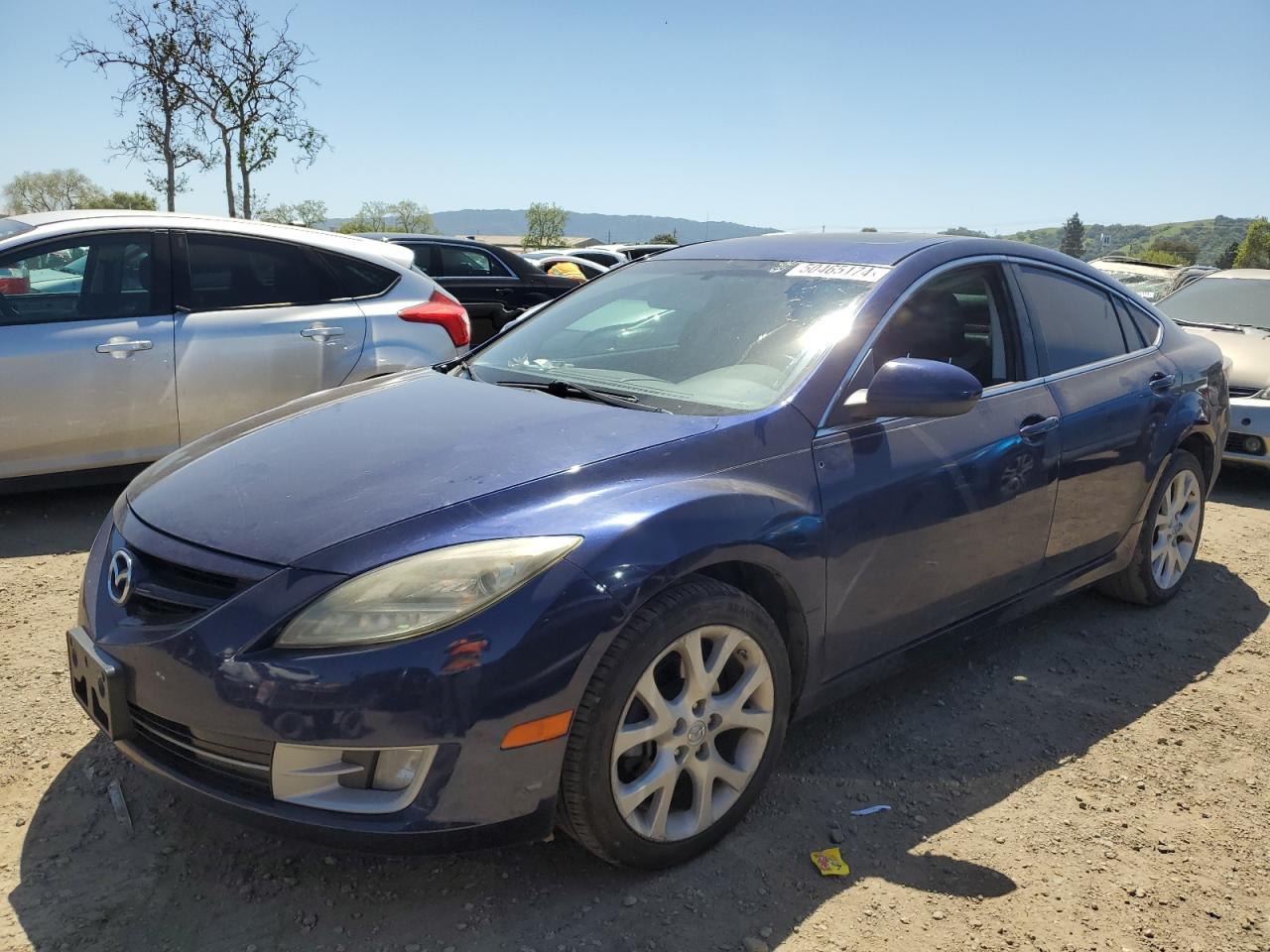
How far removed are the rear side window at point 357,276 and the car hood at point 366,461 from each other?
2.73 metres

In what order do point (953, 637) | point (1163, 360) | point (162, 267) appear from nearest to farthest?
point (953, 637) → point (1163, 360) → point (162, 267)

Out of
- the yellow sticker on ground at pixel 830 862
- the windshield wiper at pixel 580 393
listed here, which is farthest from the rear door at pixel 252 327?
the yellow sticker on ground at pixel 830 862

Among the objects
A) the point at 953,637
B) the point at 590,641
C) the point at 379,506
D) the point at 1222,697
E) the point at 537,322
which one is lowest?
the point at 1222,697

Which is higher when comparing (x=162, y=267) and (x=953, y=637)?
(x=162, y=267)

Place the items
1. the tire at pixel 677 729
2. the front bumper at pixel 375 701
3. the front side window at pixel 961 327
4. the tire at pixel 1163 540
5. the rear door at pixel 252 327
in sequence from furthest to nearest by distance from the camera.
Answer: the rear door at pixel 252 327
the tire at pixel 1163 540
the front side window at pixel 961 327
the tire at pixel 677 729
the front bumper at pixel 375 701

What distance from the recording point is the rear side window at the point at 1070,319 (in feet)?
12.1

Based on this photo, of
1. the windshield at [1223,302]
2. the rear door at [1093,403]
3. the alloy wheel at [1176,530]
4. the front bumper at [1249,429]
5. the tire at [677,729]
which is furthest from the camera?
the windshield at [1223,302]

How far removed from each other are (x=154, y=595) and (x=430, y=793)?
2.68 feet

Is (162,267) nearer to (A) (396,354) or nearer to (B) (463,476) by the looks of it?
(A) (396,354)

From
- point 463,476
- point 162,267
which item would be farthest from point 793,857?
point 162,267

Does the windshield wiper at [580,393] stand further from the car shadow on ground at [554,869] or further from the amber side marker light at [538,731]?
the car shadow on ground at [554,869]

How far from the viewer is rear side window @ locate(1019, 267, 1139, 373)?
12.1 feet

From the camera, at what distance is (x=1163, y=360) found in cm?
420

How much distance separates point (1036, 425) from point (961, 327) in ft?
1.37
